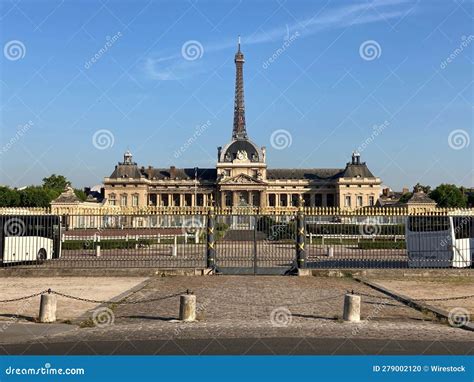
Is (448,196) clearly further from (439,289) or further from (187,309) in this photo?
(187,309)

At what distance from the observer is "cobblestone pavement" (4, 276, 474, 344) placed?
913 centimetres

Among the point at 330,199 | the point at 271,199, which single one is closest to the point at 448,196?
the point at 330,199

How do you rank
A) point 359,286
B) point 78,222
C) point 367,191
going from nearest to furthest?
point 359,286 < point 78,222 < point 367,191

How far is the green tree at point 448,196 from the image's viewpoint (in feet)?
296

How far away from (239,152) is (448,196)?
42.2m

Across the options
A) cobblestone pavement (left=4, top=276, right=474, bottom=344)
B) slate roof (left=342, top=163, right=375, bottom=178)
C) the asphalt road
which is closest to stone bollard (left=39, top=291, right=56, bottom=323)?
cobblestone pavement (left=4, top=276, right=474, bottom=344)

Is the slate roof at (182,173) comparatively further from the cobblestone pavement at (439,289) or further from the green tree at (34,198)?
the cobblestone pavement at (439,289)

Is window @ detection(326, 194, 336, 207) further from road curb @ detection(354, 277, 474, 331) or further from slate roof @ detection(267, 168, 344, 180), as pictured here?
road curb @ detection(354, 277, 474, 331)

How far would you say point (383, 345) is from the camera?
835cm

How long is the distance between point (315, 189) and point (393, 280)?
98626 millimetres

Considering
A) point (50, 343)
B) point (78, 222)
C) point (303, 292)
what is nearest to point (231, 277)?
point (303, 292)

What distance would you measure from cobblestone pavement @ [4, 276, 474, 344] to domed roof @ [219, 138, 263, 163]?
100 m

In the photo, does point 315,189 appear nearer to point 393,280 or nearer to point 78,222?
point 78,222

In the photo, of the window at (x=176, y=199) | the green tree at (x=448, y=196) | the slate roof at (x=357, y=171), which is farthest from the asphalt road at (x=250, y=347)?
the window at (x=176, y=199)
